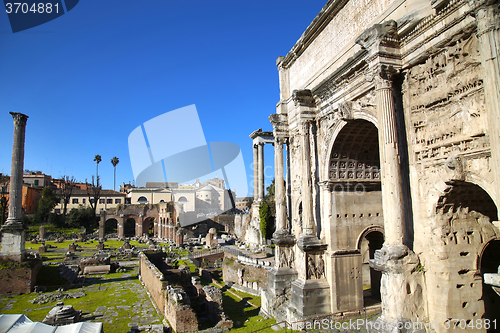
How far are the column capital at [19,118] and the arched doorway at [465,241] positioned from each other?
82.0ft

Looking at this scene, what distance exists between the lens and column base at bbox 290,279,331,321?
32.9 ft

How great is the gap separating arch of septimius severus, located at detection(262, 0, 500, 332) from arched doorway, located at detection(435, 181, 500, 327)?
24 millimetres

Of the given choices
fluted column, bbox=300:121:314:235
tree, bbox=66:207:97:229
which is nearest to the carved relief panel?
fluted column, bbox=300:121:314:235

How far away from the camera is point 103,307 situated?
15.1 meters

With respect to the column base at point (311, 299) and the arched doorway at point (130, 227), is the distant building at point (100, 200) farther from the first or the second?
the column base at point (311, 299)

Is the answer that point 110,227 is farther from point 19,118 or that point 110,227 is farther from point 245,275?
point 245,275

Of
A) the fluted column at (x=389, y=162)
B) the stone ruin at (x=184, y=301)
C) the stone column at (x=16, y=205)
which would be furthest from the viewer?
the stone column at (x=16, y=205)

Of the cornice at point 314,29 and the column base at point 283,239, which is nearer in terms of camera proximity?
the cornice at point 314,29

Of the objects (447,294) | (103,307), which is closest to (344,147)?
(447,294)

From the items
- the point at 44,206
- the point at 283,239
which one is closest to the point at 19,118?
the point at 283,239

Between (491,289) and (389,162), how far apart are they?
14.5 feet

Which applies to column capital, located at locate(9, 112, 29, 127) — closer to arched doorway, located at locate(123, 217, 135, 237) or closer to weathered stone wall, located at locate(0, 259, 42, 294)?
weathered stone wall, located at locate(0, 259, 42, 294)

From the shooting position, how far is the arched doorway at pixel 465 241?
646cm

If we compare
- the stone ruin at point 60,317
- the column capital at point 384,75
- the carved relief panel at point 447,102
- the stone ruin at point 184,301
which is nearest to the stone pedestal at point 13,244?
the stone ruin at point 184,301
